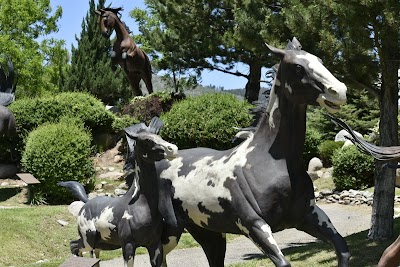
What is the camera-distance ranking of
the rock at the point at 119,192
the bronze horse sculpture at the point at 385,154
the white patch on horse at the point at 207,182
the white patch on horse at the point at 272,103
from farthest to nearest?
the rock at the point at 119,192 < the white patch on horse at the point at 207,182 < the white patch on horse at the point at 272,103 < the bronze horse sculpture at the point at 385,154

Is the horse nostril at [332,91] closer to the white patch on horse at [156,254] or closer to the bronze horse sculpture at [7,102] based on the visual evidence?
the white patch on horse at [156,254]

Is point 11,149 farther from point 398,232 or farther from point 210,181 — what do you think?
point 210,181

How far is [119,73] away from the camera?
25.8 m

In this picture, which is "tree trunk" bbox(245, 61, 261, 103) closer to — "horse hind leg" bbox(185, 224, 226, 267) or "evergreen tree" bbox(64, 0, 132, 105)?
"evergreen tree" bbox(64, 0, 132, 105)

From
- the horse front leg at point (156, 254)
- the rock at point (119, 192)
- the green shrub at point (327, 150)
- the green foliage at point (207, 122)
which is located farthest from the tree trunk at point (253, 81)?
the horse front leg at point (156, 254)

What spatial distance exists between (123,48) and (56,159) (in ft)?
16.5

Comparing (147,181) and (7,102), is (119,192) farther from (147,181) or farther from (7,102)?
(147,181)

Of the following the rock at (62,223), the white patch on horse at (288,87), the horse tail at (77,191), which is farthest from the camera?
the rock at (62,223)

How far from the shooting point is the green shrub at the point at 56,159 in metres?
11.9

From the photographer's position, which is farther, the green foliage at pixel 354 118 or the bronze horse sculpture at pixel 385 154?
the green foliage at pixel 354 118

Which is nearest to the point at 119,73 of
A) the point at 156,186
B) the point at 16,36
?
the point at 16,36

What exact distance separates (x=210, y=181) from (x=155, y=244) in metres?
0.75

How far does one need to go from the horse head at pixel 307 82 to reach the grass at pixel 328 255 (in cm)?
385

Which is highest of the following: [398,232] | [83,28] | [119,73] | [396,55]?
[83,28]
